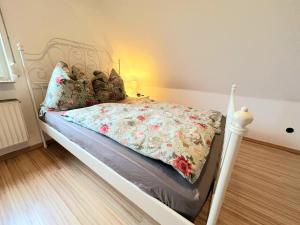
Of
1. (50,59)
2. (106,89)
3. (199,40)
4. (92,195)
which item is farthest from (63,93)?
(199,40)


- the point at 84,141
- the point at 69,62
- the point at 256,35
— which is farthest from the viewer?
the point at 69,62

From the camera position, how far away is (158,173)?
35.5 inches

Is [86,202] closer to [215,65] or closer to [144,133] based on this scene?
[144,133]

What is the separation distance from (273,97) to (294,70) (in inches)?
24.2

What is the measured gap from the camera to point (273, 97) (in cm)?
236

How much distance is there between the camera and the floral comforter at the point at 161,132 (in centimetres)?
90

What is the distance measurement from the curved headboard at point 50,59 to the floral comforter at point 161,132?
85 centimetres

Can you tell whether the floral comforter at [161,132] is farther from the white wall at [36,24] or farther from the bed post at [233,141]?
the white wall at [36,24]

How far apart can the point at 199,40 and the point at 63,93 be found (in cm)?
187

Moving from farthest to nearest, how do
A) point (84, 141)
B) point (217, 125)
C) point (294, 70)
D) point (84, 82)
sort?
1. point (84, 82)
2. point (294, 70)
3. point (217, 125)
4. point (84, 141)

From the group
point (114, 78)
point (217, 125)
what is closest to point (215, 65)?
point (217, 125)

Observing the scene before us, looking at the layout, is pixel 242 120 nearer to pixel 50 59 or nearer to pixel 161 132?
pixel 161 132

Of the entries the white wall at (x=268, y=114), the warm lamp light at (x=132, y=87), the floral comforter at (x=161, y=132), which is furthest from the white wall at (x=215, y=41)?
the floral comforter at (x=161, y=132)

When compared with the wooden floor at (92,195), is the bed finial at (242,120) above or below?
above
